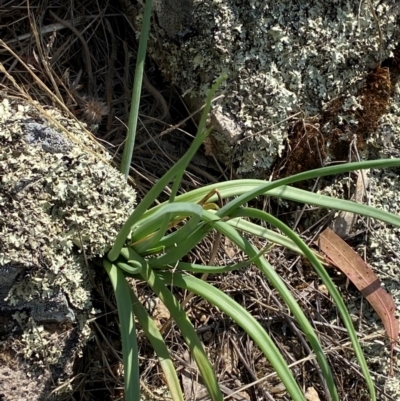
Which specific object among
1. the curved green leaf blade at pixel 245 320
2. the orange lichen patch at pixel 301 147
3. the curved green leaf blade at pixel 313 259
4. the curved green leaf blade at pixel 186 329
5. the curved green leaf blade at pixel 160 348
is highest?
the orange lichen patch at pixel 301 147

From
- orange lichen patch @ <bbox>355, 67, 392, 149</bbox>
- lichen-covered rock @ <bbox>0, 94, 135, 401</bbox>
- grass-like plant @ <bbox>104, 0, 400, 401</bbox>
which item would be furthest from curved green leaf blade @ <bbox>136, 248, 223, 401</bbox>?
orange lichen patch @ <bbox>355, 67, 392, 149</bbox>

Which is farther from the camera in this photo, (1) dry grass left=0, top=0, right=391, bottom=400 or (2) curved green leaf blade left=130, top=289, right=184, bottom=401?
(1) dry grass left=0, top=0, right=391, bottom=400

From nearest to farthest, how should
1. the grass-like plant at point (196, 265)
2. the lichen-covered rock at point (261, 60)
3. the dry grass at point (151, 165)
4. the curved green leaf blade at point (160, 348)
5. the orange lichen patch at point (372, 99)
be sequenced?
the grass-like plant at point (196, 265), the curved green leaf blade at point (160, 348), the dry grass at point (151, 165), the lichen-covered rock at point (261, 60), the orange lichen patch at point (372, 99)

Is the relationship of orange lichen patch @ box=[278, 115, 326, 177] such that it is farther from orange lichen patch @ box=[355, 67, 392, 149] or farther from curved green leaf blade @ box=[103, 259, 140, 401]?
curved green leaf blade @ box=[103, 259, 140, 401]

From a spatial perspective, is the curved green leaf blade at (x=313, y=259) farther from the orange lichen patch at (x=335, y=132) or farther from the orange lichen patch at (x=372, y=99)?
the orange lichen patch at (x=372, y=99)

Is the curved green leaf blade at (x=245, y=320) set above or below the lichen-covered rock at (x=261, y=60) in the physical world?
below

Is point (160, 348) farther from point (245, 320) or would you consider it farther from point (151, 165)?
point (151, 165)

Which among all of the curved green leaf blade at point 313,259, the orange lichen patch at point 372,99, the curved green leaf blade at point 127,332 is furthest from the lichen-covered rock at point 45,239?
the orange lichen patch at point 372,99
